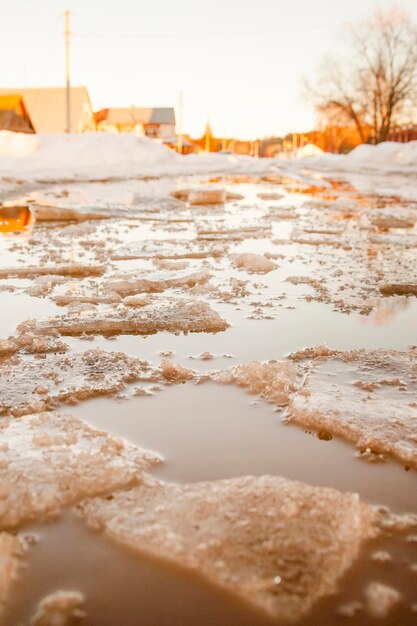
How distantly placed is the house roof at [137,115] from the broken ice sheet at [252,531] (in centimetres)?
5151

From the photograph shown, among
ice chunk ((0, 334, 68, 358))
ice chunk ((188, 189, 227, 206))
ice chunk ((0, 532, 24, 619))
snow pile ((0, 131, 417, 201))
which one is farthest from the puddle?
snow pile ((0, 131, 417, 201))

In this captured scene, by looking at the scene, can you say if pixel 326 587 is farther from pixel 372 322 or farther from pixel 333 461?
pixel 372 322

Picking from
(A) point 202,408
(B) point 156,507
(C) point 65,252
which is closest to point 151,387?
(A) point 202,408

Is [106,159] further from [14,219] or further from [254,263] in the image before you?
[254,263]

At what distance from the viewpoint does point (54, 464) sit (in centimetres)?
129

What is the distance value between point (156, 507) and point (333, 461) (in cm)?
46

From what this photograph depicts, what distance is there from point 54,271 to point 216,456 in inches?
91.9

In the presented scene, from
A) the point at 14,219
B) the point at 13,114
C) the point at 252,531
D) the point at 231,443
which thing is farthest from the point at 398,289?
the point at 13,114

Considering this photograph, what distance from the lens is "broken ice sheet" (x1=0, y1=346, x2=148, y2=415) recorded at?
65.1 inches

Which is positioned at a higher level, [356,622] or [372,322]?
[372,322]

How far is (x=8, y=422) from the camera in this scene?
147 cm

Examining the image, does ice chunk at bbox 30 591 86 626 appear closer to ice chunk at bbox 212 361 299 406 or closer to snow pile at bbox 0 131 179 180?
ice chunk at bbox 212 361 299 406

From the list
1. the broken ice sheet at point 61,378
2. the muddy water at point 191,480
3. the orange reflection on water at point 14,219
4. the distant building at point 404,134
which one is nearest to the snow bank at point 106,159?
the orange reflection on water at point 14,219

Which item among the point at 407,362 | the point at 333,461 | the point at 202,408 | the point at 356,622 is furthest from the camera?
the point at 407,362
